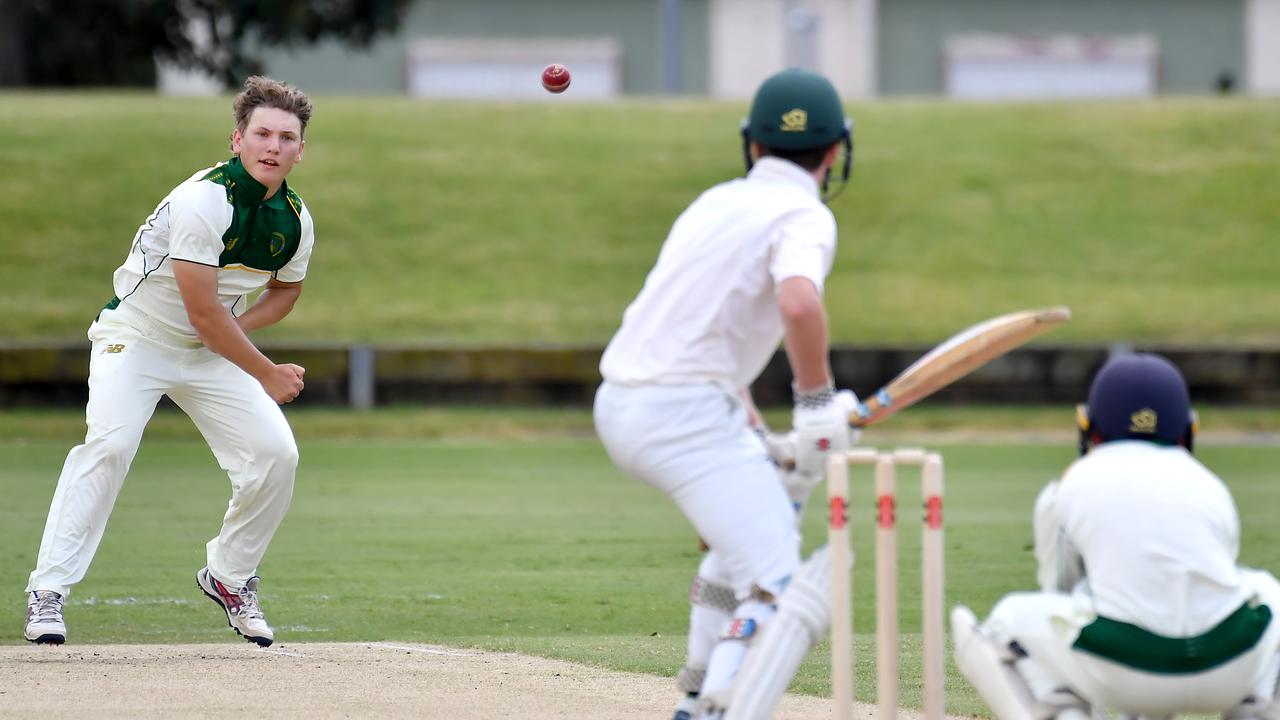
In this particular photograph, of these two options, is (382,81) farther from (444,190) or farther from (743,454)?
(743,454)

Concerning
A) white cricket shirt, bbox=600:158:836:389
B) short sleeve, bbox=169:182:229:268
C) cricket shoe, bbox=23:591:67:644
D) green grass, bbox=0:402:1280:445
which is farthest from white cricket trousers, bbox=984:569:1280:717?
green grass, bbox=0:402:1280:445

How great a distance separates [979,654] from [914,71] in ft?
114

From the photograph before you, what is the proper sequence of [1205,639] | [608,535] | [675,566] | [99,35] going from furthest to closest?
[99,35], [608,535], [675,566], [1205,639]

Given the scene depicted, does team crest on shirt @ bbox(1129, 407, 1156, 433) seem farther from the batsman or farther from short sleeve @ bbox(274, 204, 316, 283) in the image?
short sleeve @ bbox(274, 204, 316, 283)

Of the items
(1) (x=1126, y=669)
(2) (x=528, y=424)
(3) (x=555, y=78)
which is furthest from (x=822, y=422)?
(2) (x=528, y=424)

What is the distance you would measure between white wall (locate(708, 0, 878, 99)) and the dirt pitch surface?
31256 millimetres

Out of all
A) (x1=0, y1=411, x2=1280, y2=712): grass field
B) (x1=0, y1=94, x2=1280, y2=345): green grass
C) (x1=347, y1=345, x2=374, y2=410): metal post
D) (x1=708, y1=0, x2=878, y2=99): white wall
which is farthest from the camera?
(x1=708, y1=0, x2=878, y2=99): white wall

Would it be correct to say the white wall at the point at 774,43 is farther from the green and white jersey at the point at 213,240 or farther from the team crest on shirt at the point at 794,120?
the team crest on shirt at the point at 794,120

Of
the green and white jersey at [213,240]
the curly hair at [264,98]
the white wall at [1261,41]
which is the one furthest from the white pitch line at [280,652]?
the white wall at [1261,41]

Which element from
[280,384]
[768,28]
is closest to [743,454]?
[280,384]

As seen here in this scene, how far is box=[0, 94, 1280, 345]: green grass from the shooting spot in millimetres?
19609

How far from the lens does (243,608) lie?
6.49m

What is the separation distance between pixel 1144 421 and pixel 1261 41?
3657 cm

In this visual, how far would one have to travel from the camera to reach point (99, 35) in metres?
33.0
